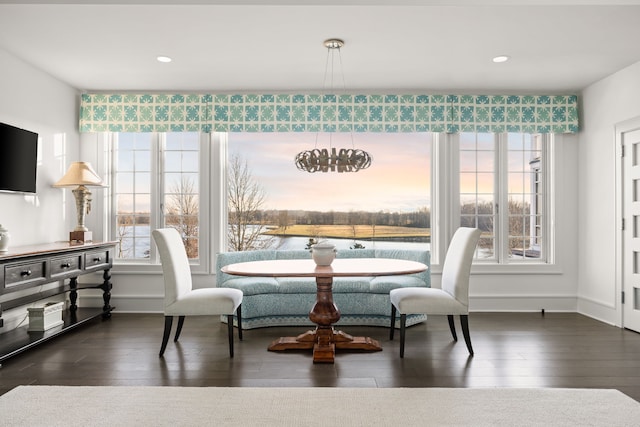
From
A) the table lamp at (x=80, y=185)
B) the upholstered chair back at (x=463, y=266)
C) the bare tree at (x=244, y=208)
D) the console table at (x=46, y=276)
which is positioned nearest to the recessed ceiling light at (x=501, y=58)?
the upholstered chair back at (x=463, y=266)

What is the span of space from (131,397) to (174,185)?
3.07m

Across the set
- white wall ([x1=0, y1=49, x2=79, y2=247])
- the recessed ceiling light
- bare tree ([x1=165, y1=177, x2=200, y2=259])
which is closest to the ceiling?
the recessed ceiling light

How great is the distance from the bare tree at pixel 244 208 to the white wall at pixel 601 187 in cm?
352

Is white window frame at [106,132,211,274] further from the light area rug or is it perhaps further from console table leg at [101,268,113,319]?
the light area rug

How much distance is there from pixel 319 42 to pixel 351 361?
248 cm

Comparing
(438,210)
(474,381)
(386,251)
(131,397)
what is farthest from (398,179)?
(131,397)

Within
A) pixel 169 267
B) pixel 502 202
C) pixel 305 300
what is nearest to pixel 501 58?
pixel 502 202

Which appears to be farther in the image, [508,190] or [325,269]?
[508,190]

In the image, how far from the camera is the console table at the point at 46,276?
341 centimetres

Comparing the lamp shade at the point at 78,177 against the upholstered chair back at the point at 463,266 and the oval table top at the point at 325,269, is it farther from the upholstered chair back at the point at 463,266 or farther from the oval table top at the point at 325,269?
the upholstered chair back at the point at 463,266

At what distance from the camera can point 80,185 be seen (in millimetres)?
4629

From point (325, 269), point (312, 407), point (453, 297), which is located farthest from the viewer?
point (453, 297)

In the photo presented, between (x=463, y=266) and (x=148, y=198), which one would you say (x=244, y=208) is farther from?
(x=463, y=266)

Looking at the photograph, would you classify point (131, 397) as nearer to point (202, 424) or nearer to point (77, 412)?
point (77, 412)
